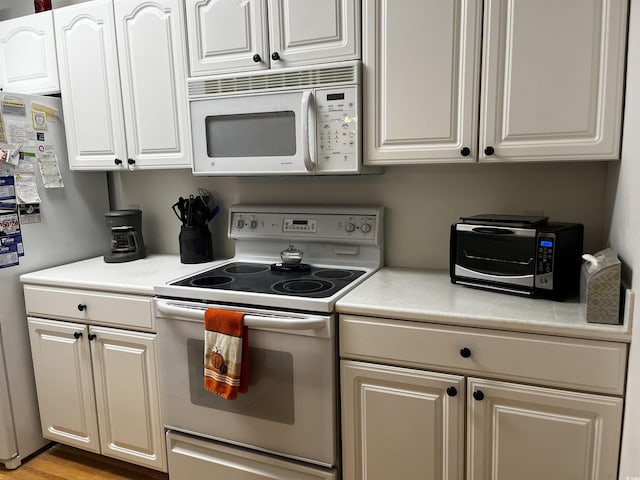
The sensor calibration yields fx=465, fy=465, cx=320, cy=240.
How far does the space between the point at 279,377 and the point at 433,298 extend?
0.61 meters

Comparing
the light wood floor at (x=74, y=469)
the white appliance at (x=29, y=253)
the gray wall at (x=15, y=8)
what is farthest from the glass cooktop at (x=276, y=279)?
the gray wall at (x=15, y=8)

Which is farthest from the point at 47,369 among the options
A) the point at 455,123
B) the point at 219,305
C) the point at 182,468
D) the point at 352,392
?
the point at 455,123

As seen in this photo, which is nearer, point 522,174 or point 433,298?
point 433,298

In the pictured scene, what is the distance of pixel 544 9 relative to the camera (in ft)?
4.85

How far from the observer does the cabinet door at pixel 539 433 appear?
52.7 inches

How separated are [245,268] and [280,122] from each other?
691 mm

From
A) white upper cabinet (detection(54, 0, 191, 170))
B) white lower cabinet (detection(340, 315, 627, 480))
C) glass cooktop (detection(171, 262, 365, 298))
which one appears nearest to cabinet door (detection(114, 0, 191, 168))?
white upper cabinet (detection(54, 0, 191, 170))

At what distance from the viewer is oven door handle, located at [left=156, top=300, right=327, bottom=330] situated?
1.56m

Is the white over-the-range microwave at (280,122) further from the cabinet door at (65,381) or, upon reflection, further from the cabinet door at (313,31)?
the cabinet door at (65,381)

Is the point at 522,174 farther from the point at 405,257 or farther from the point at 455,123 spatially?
the point at 405,257

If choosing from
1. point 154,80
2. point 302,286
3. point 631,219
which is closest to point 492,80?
point 631,219

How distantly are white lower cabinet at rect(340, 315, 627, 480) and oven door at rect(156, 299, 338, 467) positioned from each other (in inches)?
3.1

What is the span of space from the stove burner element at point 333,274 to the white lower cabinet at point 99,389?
74 centimetres

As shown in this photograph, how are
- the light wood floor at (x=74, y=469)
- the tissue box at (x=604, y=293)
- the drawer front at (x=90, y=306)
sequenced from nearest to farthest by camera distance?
the tissue box at (x=604, y=293) → the drawer front at (x=90, y=306) → the light wood floor at (x=74, y=469)
